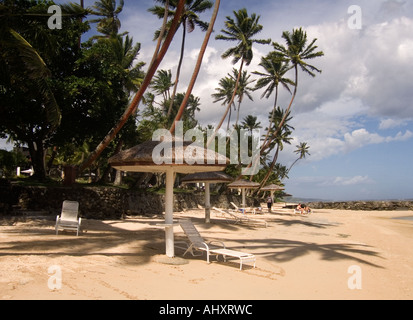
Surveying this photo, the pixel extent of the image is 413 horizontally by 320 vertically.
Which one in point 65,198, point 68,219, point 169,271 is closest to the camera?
point 169,271

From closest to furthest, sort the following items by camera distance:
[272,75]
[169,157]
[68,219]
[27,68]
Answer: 1. [169,157]
2. [27,68]
3. [68,219]
4. [272,75]

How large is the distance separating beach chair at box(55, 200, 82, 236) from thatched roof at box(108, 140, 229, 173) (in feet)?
9.71

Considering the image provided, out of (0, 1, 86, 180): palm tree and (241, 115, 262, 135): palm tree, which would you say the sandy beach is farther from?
(241, 115, 262, 135): palm tree

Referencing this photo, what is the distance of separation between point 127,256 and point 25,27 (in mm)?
7326

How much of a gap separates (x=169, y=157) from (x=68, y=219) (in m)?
4.75

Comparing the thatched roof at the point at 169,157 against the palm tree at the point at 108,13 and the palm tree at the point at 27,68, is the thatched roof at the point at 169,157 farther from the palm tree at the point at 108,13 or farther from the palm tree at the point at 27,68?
the palm tree at the point at 108,13

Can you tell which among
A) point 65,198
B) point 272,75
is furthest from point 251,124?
Result: point 65,198

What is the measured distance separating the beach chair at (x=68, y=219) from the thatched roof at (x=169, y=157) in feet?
9.71

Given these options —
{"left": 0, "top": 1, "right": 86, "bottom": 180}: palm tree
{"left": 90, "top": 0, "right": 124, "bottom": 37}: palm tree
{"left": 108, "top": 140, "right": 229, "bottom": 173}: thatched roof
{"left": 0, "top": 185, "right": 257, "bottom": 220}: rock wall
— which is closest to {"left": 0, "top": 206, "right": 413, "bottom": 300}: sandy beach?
{"left": 108, "top": 140, "right": 229, "bottom": 173}: thatched roof

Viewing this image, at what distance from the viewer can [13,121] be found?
14.1m

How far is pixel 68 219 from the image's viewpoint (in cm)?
1002

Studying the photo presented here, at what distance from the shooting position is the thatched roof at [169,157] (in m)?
7.44

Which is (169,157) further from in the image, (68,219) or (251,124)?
(251,124)
